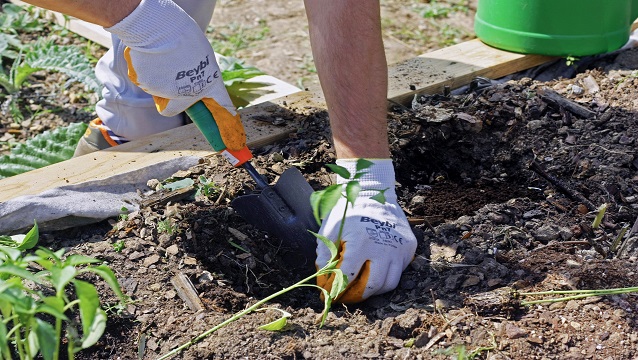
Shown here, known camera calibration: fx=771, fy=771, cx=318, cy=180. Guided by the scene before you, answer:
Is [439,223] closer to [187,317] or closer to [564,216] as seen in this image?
[564,216]

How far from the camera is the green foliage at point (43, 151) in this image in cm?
293

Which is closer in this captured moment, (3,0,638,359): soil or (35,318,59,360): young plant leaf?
(35,318,59,360): young plant leaf

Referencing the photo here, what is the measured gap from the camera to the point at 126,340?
187cm

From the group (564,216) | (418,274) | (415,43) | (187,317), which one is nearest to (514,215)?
(564,216)

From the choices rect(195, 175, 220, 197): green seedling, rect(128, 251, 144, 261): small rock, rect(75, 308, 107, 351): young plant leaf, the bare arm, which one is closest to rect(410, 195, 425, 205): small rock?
the bare arm

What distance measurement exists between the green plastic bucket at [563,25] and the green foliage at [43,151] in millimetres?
1839

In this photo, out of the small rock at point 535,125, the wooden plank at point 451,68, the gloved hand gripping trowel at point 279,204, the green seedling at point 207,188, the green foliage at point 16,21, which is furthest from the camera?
the green foliage at point 16,21

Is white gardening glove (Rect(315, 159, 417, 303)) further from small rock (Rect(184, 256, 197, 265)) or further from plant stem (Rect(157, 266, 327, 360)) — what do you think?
small rock (Rect(184, 256, 197, 265))

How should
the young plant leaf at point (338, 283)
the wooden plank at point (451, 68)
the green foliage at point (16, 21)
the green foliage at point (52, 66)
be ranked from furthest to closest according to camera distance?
the green foliage at point (16, 21), the green foliage at point (52, 66), the wooden plank at point (451, 68), the young plant leaf at point (338, 283)

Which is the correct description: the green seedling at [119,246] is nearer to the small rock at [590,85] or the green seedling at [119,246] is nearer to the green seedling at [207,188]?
the green seedling at [207,188]

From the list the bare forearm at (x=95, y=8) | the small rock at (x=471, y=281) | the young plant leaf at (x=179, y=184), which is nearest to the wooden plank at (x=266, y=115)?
the young plant leaf at (x=179, y=184)

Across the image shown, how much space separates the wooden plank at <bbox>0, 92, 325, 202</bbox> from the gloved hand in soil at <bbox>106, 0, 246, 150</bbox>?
0.32 metres

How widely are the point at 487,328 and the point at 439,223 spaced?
58 centimetres

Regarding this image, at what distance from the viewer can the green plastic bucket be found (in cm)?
309
